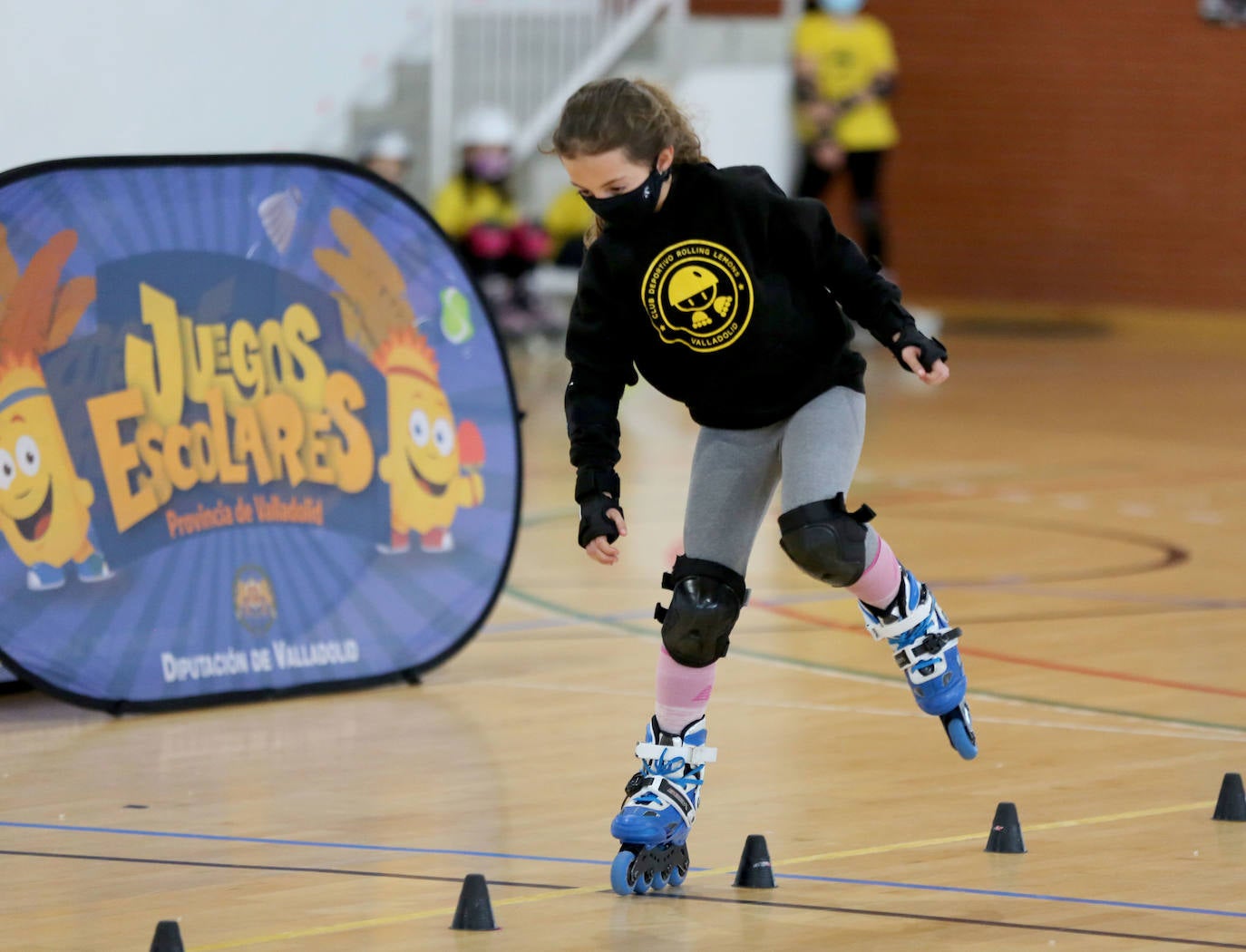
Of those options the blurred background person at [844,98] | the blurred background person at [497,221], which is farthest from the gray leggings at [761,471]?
the blurred background person at [844,98]

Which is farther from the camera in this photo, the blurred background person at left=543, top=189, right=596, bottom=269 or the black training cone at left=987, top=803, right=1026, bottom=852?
the blurred background person at left=543, top=189, right=596, bottom=269

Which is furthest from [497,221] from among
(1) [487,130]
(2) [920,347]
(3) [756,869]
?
(3) [756,869]

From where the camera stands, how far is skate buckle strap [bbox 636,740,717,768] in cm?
355

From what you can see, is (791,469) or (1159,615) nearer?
(791,469)

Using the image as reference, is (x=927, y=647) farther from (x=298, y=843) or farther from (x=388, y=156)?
(x=388, y=156)

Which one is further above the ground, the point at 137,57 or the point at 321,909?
the point at 137,57

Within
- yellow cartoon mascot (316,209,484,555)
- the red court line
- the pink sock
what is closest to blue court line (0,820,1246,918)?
the pink sock

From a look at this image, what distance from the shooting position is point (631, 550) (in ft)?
22.5

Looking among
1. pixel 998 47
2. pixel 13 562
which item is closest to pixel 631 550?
pixel 13 562

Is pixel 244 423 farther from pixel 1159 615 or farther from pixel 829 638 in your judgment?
pixel 1159 615

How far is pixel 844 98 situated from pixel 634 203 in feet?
37.1

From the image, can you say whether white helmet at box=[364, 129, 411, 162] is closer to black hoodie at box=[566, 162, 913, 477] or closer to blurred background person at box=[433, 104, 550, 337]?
blurred background person at box=[433, 104, 550, 337]

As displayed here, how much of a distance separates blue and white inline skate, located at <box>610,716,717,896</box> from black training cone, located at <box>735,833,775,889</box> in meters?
0.12

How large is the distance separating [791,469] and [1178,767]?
116 centimetres
